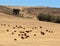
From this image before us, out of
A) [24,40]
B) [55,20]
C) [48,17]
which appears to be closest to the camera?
[24,40]

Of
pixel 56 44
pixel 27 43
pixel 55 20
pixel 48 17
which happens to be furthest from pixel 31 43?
pixel 48 17

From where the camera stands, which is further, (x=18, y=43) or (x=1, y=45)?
(x=18, y=43)

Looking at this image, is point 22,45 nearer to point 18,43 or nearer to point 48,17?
point 18,43

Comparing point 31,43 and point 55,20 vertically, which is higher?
point 31,43

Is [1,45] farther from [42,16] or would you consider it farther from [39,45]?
[42,16]

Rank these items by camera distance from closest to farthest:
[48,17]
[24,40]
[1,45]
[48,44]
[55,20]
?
1. [1,45]
2. [48,44]
3. [24,40]
4. [55,20]
5. [48,17]

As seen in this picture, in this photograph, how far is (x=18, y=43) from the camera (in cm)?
1289

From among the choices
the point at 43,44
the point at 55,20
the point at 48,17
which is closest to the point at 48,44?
the point at 43,44

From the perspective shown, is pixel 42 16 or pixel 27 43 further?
pixel 42 16

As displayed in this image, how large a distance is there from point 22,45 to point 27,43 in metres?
0.68

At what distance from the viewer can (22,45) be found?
1229 cm

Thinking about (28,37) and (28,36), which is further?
(28,36)

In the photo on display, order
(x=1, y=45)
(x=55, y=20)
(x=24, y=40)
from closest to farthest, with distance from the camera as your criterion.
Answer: (x=1, y=45), (x=24, y=40), (x=55, y=20)

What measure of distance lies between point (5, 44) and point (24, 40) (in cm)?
170
